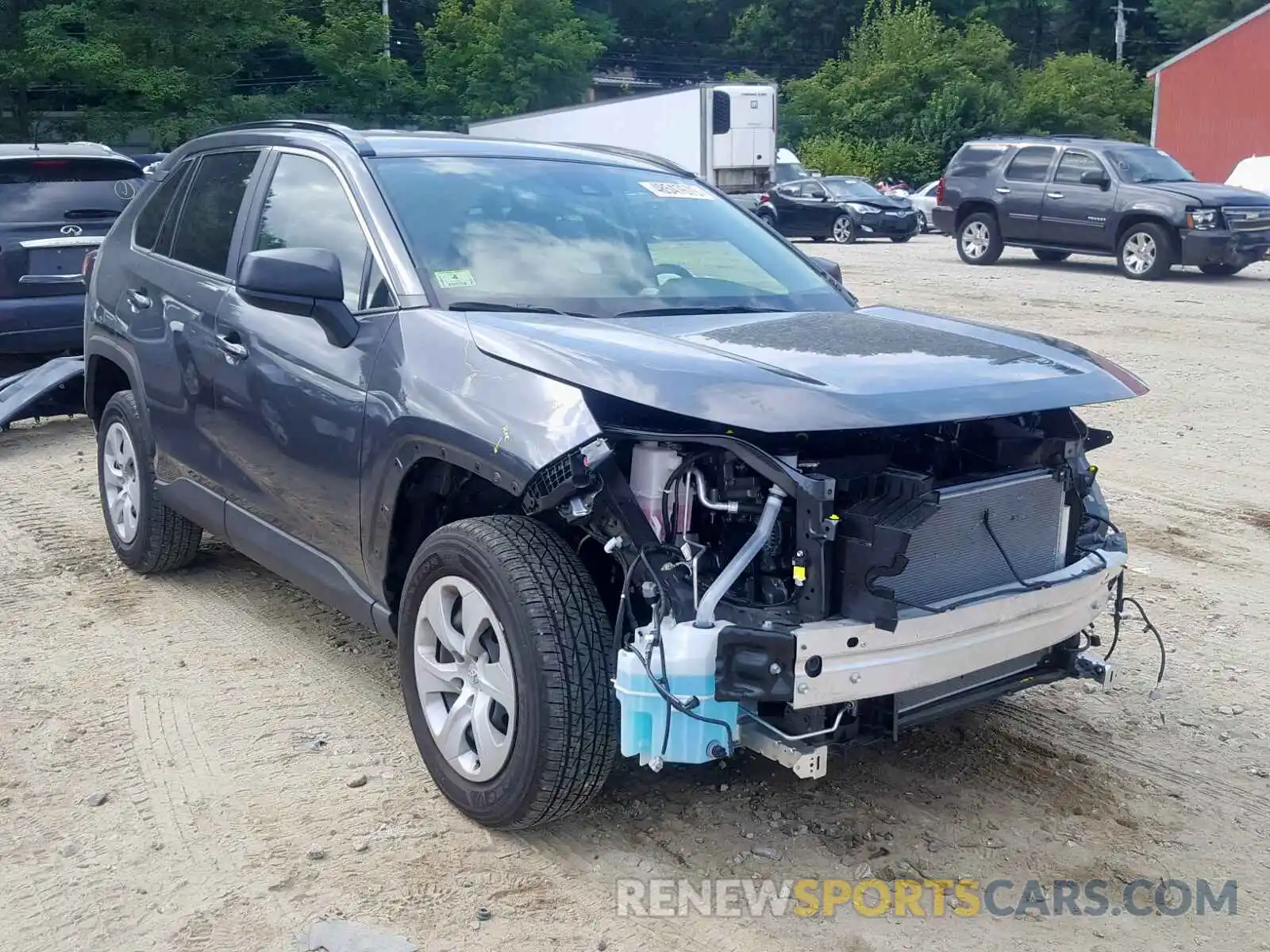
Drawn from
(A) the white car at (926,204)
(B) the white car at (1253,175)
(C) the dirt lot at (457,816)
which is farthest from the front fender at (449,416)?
(A) the white car at (926,204)

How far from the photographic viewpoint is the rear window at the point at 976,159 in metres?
20.0

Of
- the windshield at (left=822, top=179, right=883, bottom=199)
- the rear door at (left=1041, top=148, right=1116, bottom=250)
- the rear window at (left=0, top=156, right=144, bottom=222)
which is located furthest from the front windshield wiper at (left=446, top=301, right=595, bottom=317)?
the windshield at (left=822, top=179, right=883, bottom=199)

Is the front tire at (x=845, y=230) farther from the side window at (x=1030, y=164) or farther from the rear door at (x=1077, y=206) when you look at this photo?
the rear door at (x=1077, y=206)

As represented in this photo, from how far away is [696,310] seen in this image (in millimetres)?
4254

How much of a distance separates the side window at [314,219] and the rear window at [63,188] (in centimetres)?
463

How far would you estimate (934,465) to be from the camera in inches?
144

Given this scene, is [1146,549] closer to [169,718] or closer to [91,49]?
[169,718]

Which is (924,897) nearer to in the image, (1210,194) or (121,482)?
(121,482)

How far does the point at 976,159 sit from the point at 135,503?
56.1ft

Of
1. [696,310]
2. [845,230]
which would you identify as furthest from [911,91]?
[696,310]

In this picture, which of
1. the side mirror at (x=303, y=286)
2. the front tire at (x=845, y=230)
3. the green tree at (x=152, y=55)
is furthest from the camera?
the green tree at (x=152, y=55)

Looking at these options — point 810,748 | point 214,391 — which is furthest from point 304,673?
point 810,748

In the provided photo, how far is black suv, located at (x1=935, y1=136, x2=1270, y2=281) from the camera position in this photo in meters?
17.0

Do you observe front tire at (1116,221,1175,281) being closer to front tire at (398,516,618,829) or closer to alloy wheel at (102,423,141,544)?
alloy wheel at (102,423,141,544)
